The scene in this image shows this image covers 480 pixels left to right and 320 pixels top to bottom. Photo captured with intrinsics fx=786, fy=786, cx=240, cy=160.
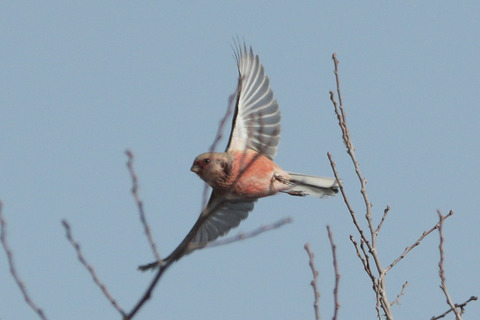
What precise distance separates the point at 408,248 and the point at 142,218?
9.64 ft

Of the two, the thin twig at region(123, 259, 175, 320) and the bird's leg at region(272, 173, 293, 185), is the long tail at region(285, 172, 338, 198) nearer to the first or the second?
the bird's leg at region(272, 173, 293, 185)

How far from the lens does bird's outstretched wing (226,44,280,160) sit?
8055 mm

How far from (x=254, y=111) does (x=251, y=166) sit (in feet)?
2.80

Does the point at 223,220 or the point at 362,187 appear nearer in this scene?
the point at 362,187

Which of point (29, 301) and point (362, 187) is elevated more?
point (362, 187)

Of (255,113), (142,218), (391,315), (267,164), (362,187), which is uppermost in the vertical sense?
(255,113)

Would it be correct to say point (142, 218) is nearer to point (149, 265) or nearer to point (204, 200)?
point (204, 200)

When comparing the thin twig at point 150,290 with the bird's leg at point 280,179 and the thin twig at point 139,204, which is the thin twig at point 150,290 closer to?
the thin twig at point 139,204

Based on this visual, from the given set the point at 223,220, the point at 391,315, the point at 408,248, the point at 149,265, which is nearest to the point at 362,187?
the point at 408,248

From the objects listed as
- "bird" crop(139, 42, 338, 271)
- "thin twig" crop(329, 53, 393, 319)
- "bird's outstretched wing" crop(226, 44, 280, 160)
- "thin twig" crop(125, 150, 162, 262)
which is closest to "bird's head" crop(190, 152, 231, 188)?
"bird" crop(139, 42, 338, 271)

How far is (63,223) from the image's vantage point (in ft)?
10.5

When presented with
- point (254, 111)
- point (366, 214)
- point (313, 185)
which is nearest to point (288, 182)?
point (313, 185)

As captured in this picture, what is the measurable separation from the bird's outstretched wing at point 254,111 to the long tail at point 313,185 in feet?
1.13

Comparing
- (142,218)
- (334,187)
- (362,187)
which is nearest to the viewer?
(142,218)
